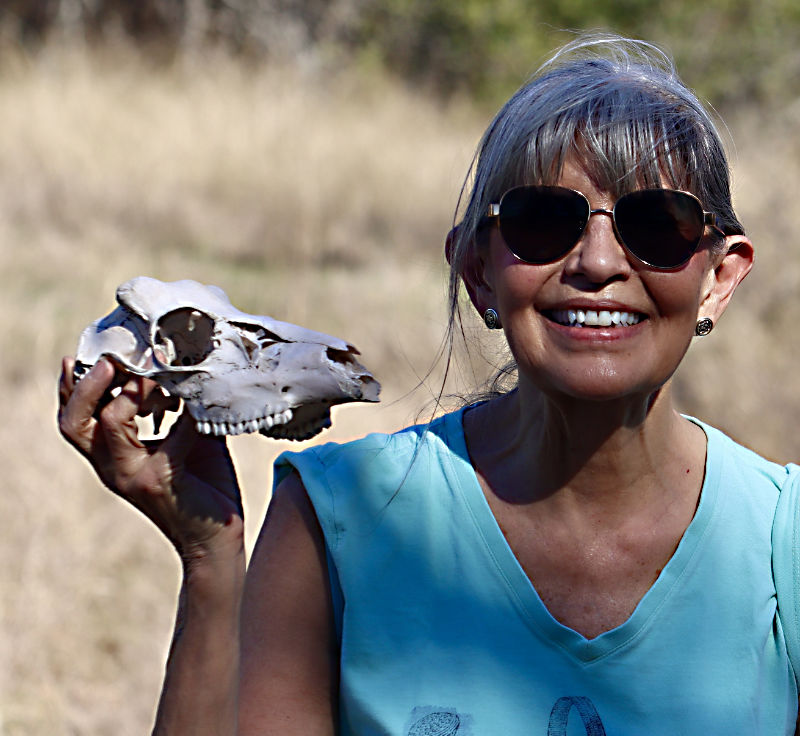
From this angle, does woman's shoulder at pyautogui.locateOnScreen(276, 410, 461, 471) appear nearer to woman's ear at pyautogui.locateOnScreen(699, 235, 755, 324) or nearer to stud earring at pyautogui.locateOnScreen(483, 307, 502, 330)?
stud earring at pyautogui.locateOnScreen(483, 307, 502, 330)

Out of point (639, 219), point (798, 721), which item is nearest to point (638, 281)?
point (639, 219)

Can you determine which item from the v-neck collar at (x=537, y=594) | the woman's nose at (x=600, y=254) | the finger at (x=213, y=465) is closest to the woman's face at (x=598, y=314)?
the woman's nose at (x=600, y=254)

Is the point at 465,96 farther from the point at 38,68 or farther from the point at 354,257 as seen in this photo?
the point at 354,257

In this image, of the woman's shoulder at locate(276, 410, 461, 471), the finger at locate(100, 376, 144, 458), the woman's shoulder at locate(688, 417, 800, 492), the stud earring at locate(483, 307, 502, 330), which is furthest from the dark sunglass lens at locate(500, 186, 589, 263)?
the finger at locate(100, 376, 144, 458)

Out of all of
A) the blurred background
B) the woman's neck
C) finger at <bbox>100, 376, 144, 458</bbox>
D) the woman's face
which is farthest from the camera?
the blurred background

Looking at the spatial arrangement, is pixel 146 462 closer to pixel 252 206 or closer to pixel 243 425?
pixel 243 425

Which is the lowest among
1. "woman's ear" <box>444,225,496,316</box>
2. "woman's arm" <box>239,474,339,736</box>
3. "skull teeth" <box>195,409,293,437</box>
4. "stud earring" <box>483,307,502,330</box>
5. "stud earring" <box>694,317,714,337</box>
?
"woman's arm" <box>239,474,339,736</box>

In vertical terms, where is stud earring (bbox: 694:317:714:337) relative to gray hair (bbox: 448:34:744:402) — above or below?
below

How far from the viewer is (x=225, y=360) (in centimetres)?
161

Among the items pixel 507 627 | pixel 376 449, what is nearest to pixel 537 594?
pixel 507 627

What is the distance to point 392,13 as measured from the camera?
15.5 m

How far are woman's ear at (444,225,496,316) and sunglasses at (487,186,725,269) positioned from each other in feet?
0.51

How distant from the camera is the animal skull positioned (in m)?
1.55

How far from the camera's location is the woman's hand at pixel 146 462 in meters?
1.47
